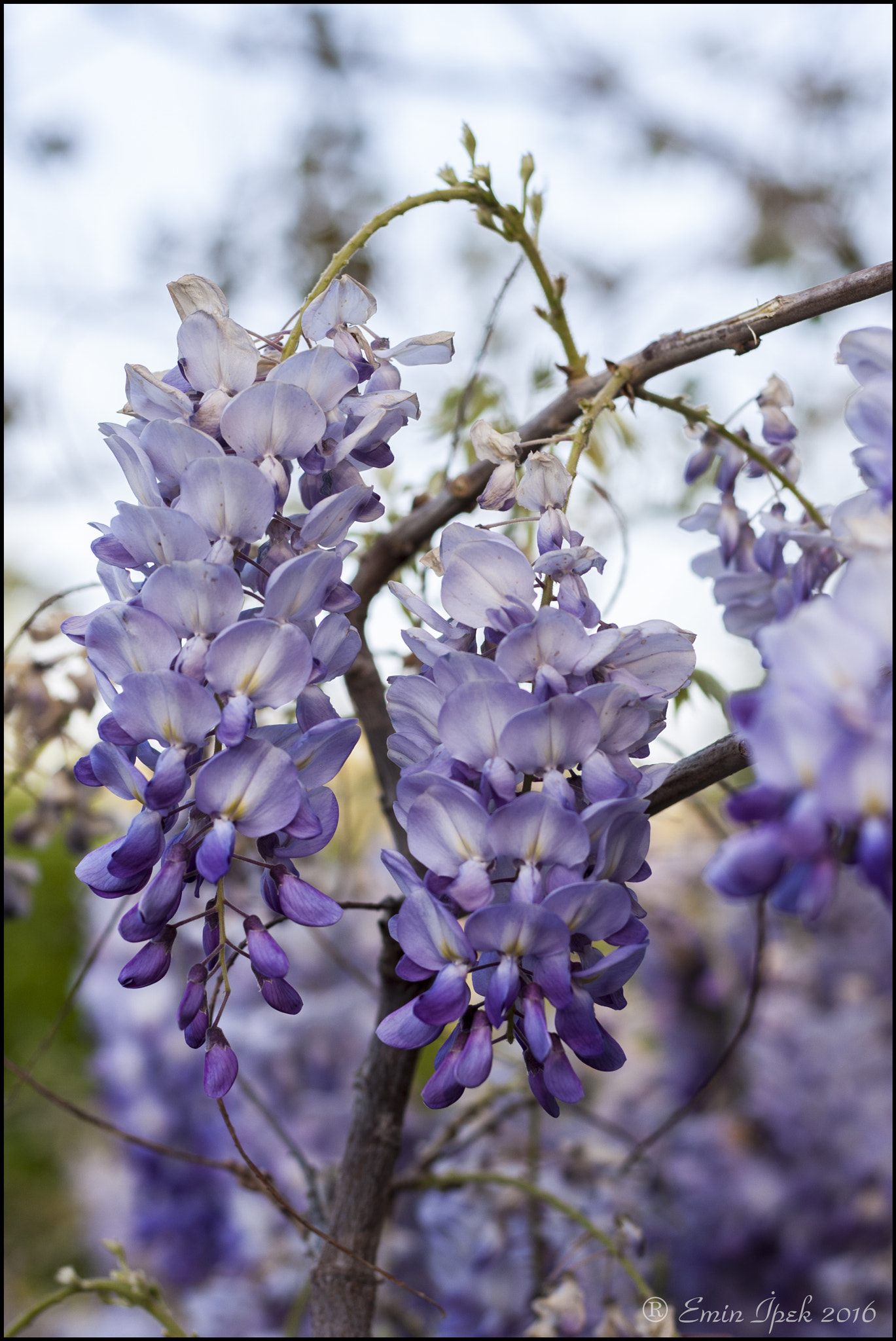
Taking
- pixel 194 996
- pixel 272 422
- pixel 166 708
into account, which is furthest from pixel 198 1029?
pixel 272 422

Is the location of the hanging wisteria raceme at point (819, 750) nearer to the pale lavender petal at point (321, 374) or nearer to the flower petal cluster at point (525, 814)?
the flower petal cluster at point (525, 814)

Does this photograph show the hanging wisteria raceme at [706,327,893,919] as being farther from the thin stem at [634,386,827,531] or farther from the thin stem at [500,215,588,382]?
the thin stem at [500,215,588,382]

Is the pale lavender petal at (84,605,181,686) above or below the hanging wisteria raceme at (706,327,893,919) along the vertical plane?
Answer: above

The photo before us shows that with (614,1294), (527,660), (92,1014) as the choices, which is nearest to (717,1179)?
(614,1294)

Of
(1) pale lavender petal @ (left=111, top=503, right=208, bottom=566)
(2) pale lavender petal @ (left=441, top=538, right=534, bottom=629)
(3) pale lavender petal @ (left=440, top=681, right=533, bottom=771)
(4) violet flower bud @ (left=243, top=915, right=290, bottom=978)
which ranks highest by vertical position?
(1) pale lavender petal @ (left=111, top=503, right=208, bottom=566)

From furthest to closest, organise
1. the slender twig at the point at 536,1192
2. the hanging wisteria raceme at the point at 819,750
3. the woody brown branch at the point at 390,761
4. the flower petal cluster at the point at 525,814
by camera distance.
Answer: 1. the slender twig at the point at 536,1192
2. the woody brown branch at the point at 390,761
3. the flower petal cluster at the point at 525,814
4. the hanging wisteria raceme at the point at 819,750

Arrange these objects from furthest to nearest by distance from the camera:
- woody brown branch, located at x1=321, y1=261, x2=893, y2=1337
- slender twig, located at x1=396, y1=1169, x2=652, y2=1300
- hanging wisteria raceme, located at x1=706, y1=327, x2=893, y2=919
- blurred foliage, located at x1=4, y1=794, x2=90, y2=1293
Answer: blurred foliage, located at x1=4, y1=794, x2=90, y2=1293 < slender twig, located at x1=396, y1=1169, x2=652, y2=1300 < woody brown branch, located at x1=321, y1=261, x2=893, y2=1337 < hanging wisteria raceme, located at x1=706, y1=327, x2=893, y2=919

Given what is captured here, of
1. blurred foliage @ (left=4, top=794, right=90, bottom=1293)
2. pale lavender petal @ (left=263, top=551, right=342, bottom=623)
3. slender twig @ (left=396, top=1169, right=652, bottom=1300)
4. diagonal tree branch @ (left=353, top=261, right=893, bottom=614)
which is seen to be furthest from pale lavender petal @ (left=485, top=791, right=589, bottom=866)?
blurred foliage @ (left=4, top=794, right=90, bottom=1293)

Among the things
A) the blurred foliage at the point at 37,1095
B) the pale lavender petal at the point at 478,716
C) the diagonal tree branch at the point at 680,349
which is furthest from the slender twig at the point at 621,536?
the blurred foliage at the point at 37,1095
